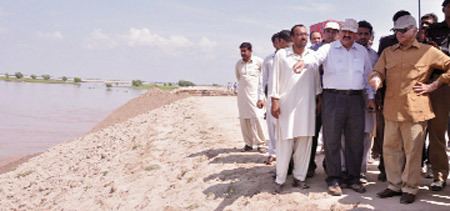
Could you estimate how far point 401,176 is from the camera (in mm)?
5105

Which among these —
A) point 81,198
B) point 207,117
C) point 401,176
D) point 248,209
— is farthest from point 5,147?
point 401,176

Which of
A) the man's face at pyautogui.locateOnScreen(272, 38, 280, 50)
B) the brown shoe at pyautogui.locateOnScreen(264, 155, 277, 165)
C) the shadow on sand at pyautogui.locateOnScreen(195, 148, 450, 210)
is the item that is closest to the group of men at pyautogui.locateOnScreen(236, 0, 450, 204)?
the shadow on sand at pyautogui.locateOnScreen(195, 148, 450, 210)

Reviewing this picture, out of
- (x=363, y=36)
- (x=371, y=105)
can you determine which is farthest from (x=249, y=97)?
(x=371, y=105)

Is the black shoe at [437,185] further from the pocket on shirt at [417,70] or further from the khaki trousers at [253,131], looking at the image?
the khaki trousers at [253,131]

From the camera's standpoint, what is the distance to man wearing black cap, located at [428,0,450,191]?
17.1 feet

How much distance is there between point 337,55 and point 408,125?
1.03 meters

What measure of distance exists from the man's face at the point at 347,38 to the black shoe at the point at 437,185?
5.68ft

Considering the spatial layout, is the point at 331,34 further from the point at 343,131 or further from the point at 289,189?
the point at 289,189

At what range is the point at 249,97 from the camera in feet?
26.4

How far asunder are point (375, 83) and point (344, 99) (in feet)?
1.51

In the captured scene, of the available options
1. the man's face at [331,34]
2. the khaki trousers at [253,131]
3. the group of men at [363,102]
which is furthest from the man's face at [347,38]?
Answer: the khaki trousers at [253,131]

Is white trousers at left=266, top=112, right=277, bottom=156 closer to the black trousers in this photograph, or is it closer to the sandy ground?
the sandy ground

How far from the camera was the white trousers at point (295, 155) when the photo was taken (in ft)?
18.4

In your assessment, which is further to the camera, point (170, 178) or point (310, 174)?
point (170, 178)
